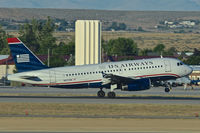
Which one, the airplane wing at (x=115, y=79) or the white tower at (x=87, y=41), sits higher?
the white tower at (x=87, y=41)

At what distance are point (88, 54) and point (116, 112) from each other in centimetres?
5998

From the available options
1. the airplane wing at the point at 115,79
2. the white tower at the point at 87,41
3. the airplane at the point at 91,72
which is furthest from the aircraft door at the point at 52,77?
the white tower at the point at 87,41

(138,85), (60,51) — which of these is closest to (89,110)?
(138,85)

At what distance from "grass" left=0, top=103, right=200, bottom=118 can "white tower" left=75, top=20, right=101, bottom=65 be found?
5317 centimetres

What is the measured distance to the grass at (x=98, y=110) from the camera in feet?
154

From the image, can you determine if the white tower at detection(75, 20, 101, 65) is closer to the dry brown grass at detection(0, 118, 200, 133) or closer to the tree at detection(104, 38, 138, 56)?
the dry brown grass at detection(0, 118, 200, 133)

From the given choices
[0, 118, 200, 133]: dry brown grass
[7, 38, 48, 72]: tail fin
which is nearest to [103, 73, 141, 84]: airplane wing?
[7, 38, 48, 72]: tail fin

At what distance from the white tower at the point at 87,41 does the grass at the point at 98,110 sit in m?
53.2

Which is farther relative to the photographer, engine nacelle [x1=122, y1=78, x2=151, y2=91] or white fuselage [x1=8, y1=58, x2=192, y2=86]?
white fuselage [x1=8, y1=58, x2=192, y2=86]

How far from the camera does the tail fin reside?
6481 centimetres

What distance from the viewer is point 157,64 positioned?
65.3m

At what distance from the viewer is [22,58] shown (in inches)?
2564

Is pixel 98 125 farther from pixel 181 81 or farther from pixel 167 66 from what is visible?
pixel 181 81

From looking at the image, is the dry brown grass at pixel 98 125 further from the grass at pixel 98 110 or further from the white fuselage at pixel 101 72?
the white fuselage at pixel 101 72
